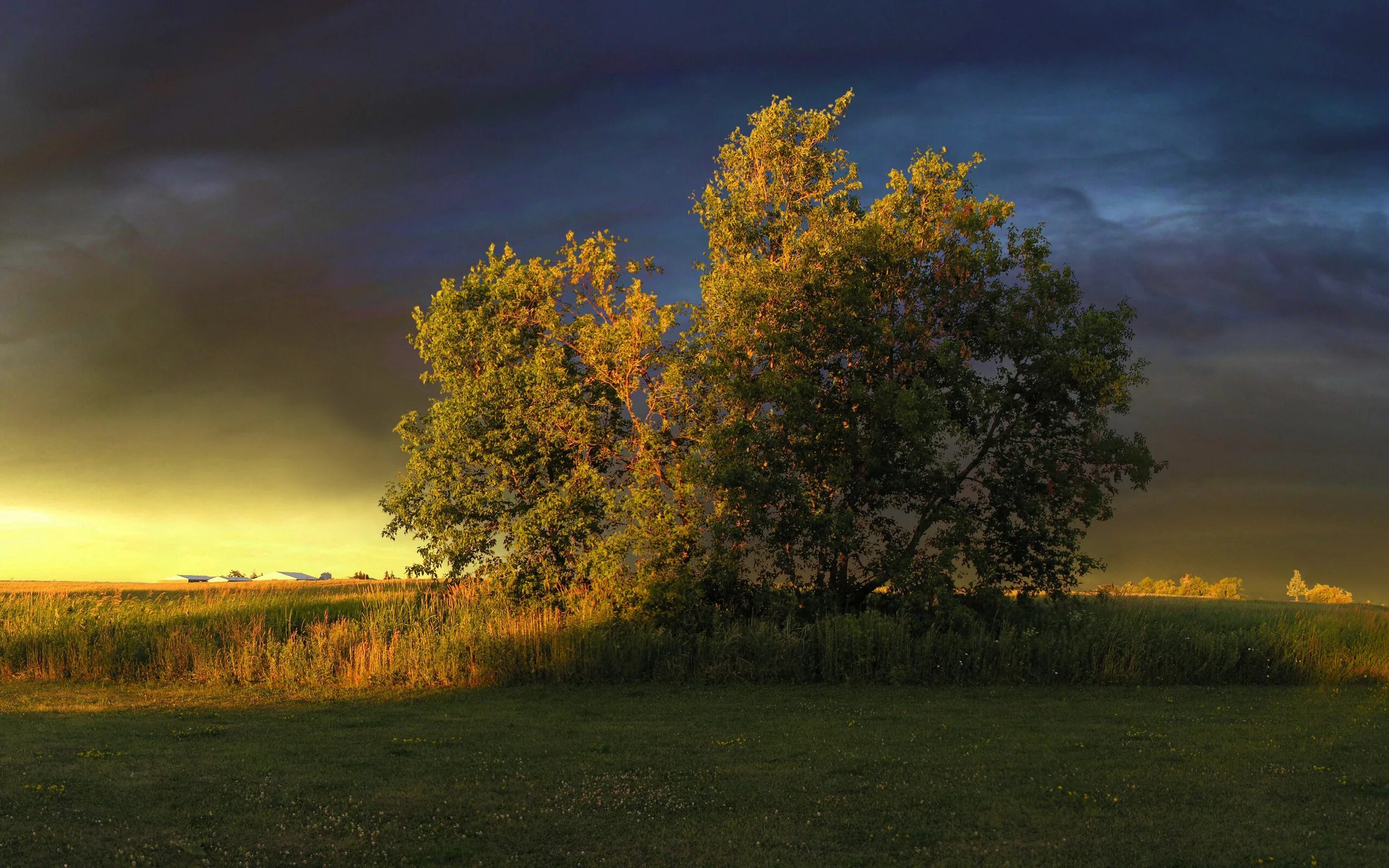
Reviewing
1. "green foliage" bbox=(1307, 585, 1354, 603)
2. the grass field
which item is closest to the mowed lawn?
the grass field

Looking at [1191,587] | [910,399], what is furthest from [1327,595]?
[910,399]

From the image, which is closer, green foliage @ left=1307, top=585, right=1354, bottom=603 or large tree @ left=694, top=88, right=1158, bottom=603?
large tree @ left=694, top=88, right=1158, bottom=603

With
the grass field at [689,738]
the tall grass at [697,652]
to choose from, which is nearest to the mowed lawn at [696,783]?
the grass field at [689,738]

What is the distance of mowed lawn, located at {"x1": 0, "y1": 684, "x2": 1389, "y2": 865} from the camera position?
919cm

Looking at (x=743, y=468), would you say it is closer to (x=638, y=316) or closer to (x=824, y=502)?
(x=824, y=502)

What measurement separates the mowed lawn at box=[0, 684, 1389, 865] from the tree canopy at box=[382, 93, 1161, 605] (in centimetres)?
688

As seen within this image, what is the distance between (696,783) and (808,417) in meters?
13.9

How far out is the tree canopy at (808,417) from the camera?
24641 millimetres

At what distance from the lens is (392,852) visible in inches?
356

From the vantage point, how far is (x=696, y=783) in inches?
458

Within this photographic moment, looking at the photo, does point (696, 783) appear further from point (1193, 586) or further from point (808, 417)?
point (1193, 586)

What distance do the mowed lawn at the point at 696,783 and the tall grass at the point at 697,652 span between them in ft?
10.1

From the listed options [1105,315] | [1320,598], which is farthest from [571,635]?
[1320,598]

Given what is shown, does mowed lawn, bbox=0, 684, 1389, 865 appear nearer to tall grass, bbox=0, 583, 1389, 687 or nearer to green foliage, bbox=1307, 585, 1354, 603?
tall grass, bbox=0, 583, 1389, 687
